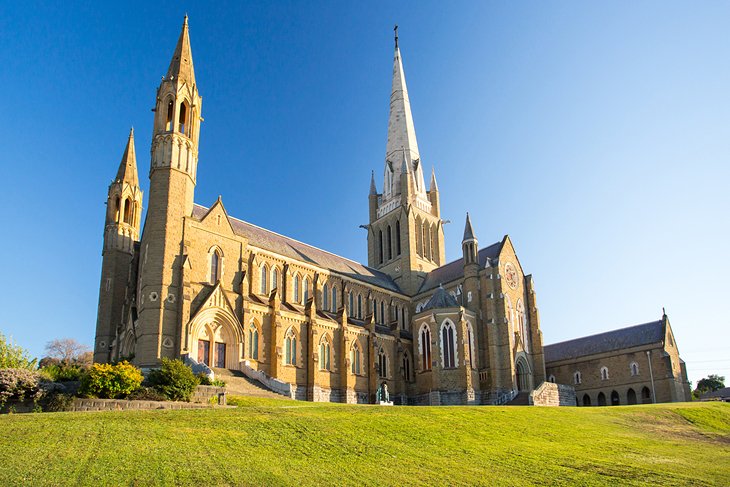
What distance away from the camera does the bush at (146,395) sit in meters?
25.9

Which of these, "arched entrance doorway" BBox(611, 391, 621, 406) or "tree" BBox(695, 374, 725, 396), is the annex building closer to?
"arched entrance doorway" BBox(611, 391, 621, 406)

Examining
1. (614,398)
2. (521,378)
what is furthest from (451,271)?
(614,398)

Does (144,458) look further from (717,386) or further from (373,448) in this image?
(717,386)

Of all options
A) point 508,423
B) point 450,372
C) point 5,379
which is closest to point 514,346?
point 450,372

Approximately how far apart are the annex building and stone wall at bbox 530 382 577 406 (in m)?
2.70

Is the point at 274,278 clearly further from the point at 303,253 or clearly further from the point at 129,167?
the point at 129,167

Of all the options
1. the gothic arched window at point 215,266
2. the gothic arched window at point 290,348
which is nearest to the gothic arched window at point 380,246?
the gothic arched window at point 290,348

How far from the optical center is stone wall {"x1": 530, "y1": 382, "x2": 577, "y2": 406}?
153 feet

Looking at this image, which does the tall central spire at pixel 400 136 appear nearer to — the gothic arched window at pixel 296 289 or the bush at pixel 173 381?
the gothic arched window at pixel 296 289

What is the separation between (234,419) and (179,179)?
2386cm

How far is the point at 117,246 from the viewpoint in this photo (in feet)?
150

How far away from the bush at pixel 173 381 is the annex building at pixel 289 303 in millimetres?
7361

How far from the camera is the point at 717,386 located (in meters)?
89.0

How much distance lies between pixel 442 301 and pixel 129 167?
1103 inches
